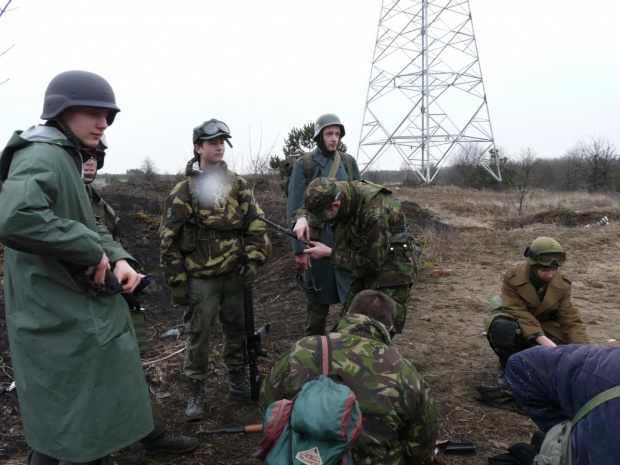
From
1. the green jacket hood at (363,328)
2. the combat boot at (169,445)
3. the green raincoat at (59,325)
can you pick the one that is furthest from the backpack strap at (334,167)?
the green raincoat at (59,325)

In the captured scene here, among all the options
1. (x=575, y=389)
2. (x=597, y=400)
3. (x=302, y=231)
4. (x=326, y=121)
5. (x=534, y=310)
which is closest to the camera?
(x=597, y=400)

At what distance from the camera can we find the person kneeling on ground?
192 cm

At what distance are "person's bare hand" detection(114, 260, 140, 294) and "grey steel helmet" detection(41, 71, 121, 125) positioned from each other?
666 millimetres

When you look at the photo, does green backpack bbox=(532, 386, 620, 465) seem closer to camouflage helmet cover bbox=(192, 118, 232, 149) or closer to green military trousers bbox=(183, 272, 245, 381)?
green military trousers bbox=(183, 272, 245, 381)

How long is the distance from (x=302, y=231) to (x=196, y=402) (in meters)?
1.44

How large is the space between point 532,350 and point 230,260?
1970 mm

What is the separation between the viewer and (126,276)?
80.0 inches

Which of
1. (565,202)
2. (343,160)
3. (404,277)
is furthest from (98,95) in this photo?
(565,202)

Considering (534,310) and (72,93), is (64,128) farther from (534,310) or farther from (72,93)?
(534,310)

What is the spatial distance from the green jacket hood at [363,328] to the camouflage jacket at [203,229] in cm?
130

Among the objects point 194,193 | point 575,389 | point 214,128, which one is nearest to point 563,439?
point 575,389

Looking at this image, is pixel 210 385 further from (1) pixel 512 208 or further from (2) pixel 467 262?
(1) pixel 512 208

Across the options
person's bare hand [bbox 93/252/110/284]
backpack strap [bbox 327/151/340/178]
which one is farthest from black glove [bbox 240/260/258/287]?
person's bare hand [bbox 93/252/110/284]

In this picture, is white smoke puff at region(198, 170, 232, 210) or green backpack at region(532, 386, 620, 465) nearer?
green backpack at region(532, 386, 620, 465)
